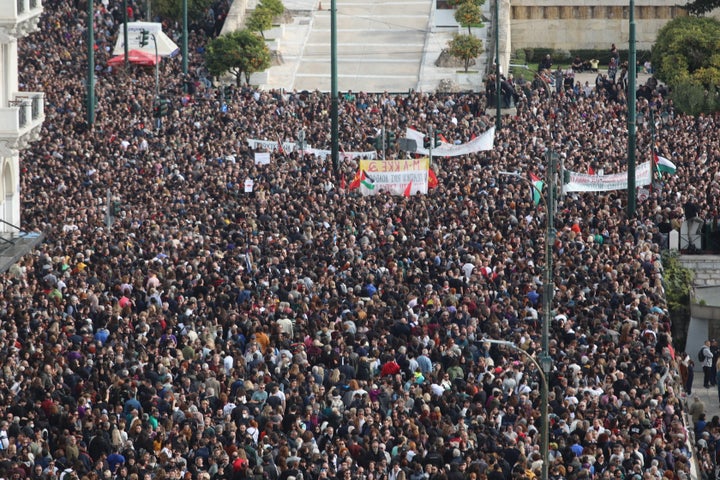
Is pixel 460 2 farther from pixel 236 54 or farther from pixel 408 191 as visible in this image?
pixel 408 191

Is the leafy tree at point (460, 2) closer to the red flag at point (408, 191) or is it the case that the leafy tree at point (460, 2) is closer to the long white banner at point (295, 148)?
the long white banner at point (295, 148)

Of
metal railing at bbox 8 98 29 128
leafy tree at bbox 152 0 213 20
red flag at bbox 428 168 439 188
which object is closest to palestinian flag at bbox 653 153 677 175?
red flag at bbox 428 168 439 188

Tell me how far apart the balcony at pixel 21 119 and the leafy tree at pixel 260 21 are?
23.9 meters

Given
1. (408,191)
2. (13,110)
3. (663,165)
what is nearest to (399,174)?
(408,191)

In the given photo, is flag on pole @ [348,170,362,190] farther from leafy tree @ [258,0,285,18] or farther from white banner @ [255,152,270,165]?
leafy tree @ [258,0,285,18]

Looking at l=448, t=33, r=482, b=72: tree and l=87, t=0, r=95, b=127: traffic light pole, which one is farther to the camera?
l=448, t=33, r=482, b=72: tree

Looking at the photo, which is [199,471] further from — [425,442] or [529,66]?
[529,66]

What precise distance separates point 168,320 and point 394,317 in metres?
4.39

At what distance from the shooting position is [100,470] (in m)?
31.2

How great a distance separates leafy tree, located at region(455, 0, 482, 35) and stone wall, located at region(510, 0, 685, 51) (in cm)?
271

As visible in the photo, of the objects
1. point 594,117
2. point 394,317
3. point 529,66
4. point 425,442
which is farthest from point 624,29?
point 425,442

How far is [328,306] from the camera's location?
40.5 meters

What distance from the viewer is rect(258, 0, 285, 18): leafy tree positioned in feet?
247

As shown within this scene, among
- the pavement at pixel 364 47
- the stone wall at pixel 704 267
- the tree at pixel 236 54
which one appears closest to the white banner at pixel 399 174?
the stone wall at pixel 704 267
